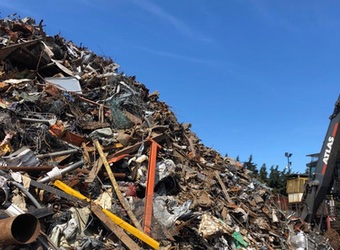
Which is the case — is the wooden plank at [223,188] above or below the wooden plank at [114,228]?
above

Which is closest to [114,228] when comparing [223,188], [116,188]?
[116,188]

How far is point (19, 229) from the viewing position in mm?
4484

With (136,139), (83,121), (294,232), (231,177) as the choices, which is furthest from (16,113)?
(294,232)

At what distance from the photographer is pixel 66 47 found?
1061 cm

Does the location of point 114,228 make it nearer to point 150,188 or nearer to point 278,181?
point 150,188

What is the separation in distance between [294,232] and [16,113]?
7316mm

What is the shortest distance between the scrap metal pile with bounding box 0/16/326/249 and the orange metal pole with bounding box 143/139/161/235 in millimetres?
18

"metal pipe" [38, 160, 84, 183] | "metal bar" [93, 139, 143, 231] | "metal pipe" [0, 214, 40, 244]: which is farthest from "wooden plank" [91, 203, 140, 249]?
"metal pipe" [0, 214, 40, 244]

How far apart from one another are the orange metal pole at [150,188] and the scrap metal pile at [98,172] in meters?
0.02

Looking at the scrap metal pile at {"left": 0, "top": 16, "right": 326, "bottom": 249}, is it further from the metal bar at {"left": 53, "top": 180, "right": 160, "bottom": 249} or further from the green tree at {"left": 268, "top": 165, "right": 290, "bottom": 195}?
the green tree at {"left": 268, "top": 165, "right": 290, "bottom": 195}

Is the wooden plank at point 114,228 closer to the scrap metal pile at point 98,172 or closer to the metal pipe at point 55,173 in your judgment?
the scrap metal pile at point 98,172

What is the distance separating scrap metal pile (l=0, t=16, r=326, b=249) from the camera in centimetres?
538

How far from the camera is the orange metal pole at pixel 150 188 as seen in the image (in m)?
6.05

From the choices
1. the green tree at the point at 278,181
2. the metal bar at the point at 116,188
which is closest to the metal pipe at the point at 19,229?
the metal bar at the point at 116,188
